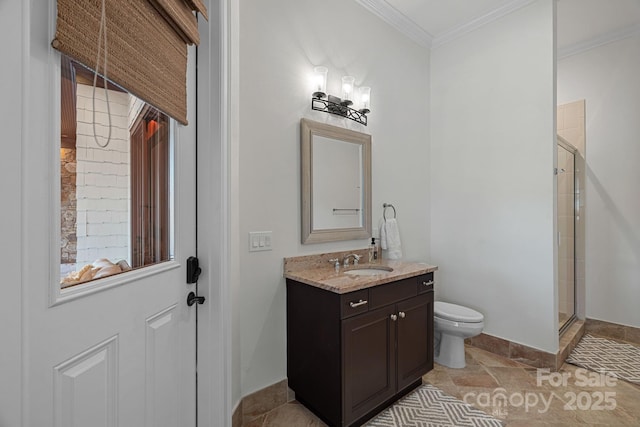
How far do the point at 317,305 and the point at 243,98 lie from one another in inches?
50.8

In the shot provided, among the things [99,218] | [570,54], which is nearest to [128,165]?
[99,218]

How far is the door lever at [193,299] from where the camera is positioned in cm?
133

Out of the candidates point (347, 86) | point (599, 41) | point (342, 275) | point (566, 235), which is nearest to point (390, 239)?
point (342, 275)

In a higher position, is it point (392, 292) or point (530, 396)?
point (392, 292)

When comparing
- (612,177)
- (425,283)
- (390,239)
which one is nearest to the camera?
(425,283)

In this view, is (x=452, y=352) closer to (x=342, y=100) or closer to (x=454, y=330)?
(x=454, y=330)

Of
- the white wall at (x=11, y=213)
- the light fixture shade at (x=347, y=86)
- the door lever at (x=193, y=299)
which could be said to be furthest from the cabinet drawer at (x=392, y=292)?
the white wall at (x=11, y=213)

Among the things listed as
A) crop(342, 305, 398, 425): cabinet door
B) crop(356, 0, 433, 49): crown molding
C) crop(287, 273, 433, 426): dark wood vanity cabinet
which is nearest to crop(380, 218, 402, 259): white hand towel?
crop(287, 273, 433, 426): dark wood vanity cabinet

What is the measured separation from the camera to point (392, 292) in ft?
6.41

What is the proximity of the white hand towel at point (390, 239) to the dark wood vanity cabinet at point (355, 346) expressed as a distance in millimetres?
442

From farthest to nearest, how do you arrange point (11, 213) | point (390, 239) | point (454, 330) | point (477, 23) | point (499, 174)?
point (477, 23)
point (499, 174)
point (390, 239)
point (454, 330)
point (11, 213)

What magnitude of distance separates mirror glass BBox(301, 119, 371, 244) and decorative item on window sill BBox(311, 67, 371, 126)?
5.0 inches

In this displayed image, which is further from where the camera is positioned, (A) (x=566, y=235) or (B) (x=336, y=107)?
(A) (x=566, y=235)

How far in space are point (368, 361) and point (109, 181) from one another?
158 cm
